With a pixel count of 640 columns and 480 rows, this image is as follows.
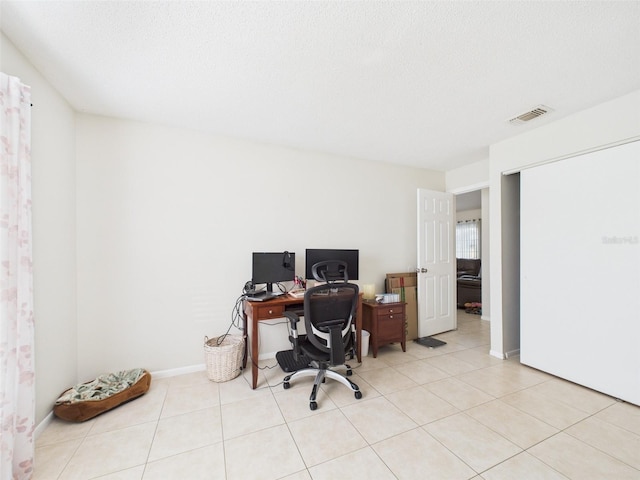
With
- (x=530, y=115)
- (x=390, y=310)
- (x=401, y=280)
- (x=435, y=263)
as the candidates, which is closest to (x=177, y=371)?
(x=390, y=310)

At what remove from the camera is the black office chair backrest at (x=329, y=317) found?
2111 millimetres

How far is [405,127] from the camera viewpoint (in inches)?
106

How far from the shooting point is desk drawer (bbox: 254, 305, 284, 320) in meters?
2.37

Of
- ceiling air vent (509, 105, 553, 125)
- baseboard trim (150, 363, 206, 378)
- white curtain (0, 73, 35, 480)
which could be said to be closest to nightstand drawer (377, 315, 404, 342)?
baseboard trim (150, 363, 206, 378)

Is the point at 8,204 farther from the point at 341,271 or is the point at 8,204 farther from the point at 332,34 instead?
the point at 341,271

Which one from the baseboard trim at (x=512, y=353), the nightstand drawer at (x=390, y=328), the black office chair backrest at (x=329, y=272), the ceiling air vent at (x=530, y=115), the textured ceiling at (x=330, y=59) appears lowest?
the baseboard trim at (x=512, y=353)

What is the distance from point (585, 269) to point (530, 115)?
1477 millimetres

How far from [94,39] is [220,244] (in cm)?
179

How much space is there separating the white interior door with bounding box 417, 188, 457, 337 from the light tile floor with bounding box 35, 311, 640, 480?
3.98 feet

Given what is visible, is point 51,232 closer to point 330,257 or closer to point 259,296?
point 259,296

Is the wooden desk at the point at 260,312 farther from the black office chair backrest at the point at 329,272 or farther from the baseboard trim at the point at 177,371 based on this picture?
the baseboard trim at the point at 177,371

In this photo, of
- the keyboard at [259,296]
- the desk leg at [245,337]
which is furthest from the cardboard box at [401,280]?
the desk leg at [245,337]

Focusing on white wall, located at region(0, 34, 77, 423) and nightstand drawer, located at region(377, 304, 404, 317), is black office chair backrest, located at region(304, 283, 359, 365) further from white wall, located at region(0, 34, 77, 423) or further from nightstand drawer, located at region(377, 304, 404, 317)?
white wall, located at region(0, 34, 77, 423)

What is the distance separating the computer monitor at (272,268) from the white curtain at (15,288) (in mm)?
1554
